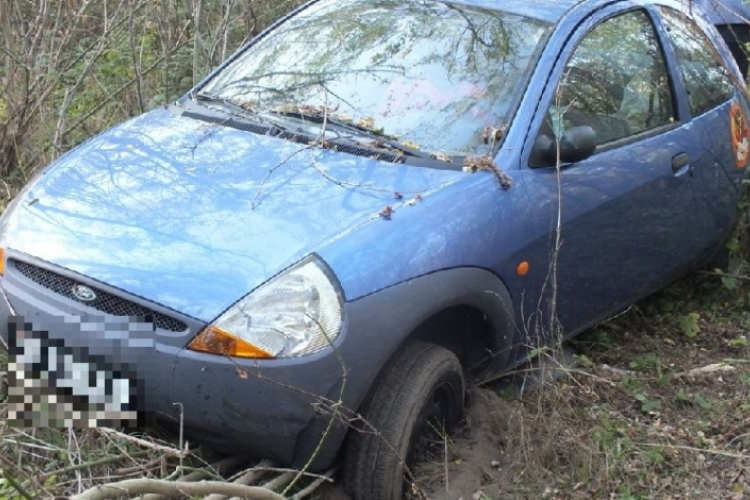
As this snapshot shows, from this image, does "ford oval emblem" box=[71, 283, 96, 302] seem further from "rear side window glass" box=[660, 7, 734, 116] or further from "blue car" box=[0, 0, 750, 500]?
"rear side window glass" box=[660, 7, 734, 116]

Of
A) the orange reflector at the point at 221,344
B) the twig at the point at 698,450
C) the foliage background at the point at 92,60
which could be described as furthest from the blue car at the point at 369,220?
the foliage background at the point at 92,60

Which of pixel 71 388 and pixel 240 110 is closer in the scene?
pixel 71 388

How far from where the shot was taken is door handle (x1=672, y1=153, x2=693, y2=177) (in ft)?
14.0

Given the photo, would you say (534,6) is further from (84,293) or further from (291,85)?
(84,293)

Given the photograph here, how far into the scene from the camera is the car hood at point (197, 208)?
281 cm

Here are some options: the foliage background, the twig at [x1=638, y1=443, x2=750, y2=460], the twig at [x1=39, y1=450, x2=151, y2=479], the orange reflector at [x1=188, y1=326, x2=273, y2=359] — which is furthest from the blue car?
the foliage background

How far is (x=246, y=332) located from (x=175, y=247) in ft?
1.36

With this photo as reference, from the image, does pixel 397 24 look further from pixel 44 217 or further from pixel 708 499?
pixel 708 499

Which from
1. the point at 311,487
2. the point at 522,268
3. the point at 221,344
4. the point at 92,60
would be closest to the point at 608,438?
the point at 522,268

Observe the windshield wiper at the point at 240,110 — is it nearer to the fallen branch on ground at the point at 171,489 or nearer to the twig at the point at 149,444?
the twig at the point at 149,444

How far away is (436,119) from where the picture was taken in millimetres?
3652

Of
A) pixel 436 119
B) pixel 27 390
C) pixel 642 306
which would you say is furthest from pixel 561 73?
pixel 27 390

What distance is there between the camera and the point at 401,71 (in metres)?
3.87

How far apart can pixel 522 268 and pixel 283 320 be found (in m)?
1.07
